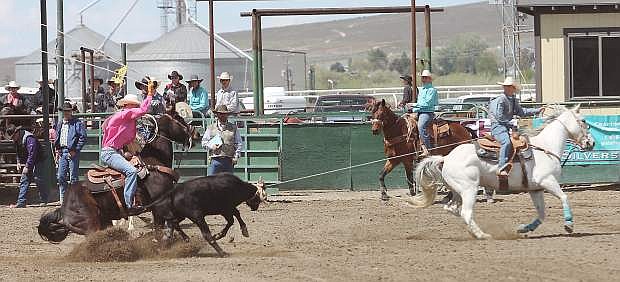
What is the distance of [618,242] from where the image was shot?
12.7 metres

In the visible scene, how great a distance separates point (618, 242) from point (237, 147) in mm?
5661

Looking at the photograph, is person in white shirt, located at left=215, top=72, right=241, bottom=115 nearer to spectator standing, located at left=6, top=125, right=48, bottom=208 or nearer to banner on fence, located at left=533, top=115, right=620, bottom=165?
spectator standing, located at left=6, top=125, right=48, bottom=208

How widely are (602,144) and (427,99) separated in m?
4.14

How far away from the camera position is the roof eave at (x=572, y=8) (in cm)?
2100

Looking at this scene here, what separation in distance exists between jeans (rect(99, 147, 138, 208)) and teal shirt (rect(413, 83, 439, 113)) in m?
6.94

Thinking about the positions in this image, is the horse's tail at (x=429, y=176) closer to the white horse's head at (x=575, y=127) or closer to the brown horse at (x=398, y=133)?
the white horse's head at (x=575, y=127)

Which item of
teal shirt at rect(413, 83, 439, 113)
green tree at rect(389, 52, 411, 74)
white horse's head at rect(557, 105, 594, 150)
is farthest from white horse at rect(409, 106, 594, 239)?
green tree at rect(389, 52, 411, 74)

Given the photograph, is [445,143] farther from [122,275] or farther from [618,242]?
[122,275]

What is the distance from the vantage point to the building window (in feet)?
70.1

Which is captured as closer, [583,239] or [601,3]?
[583,239]

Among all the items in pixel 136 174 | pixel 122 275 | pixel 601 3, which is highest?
pixel 601 3

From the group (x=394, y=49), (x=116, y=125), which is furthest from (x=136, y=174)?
(x=394, y=49)

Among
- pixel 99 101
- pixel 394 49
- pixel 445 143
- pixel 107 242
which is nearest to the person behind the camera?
pixel 107 242

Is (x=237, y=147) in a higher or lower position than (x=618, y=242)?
higher
